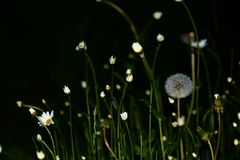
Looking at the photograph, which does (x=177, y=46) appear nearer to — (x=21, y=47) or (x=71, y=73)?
(x=71, y=73)


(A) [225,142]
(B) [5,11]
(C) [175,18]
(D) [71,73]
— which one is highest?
(B) [5,11]

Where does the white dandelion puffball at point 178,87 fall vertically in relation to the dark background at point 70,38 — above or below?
below

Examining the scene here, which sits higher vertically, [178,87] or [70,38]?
[70,38]

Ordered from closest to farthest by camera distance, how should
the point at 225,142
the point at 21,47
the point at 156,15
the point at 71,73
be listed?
1. the point at 156,15
2. the point at 225,142
3. the point at 71,73
4. the point at 21,47

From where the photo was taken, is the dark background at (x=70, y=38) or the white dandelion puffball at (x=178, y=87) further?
the dark background at (x=70, y=38)

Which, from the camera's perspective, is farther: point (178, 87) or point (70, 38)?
point (70, 38)

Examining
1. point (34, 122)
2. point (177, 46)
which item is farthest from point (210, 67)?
point (34, 122)
